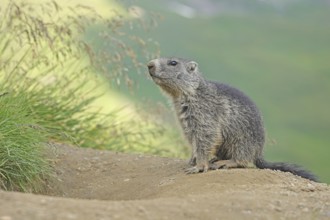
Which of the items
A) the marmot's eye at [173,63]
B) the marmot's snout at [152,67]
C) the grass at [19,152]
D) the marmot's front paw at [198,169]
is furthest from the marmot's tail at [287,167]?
the grass at [19,152]

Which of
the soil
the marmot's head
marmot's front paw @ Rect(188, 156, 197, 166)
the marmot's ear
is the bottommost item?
the soil

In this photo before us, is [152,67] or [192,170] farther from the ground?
[152,67]

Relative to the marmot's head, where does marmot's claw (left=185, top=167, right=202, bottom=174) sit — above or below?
below

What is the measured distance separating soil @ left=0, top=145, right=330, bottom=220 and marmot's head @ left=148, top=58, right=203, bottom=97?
2.21 ft

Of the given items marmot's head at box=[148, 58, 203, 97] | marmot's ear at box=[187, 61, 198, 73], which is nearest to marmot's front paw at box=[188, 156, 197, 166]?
marmot's head at box=[148, 58, 203, 97]

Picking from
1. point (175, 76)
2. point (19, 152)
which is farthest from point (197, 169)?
point (19, 152)

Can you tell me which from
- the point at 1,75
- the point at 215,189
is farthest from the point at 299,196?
the point at 1,75

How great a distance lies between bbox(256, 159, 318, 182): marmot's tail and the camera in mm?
7134

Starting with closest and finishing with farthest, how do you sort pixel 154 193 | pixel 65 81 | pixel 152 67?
pixel 154 193 < pixel 152 67 < pixel 65 81

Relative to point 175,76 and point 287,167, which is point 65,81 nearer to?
point 175,76

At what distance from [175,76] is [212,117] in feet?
1.54

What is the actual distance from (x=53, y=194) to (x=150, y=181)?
785 mm

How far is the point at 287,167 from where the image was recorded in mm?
7242

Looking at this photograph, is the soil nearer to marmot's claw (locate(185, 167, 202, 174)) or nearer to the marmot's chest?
marmot's claw (locate(185, 167, 202, 174))
